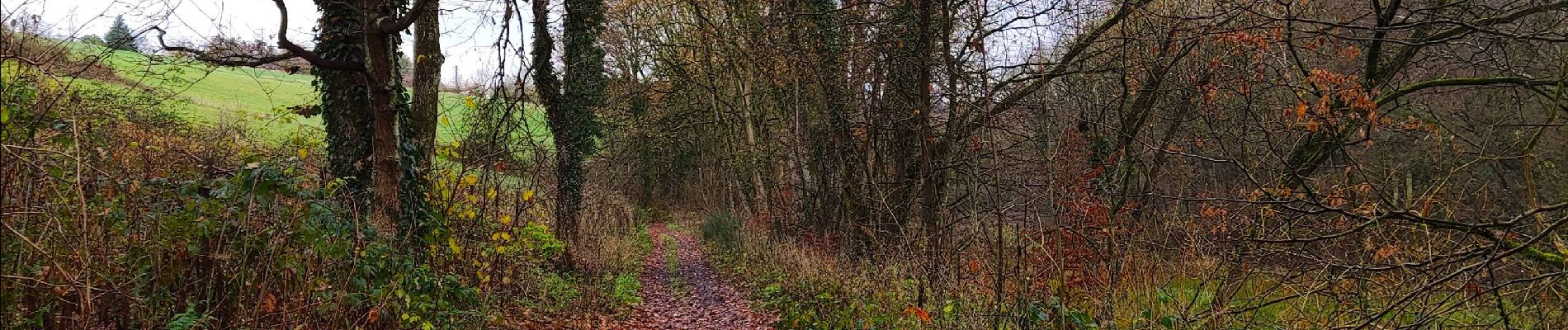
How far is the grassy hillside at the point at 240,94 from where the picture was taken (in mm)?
5562

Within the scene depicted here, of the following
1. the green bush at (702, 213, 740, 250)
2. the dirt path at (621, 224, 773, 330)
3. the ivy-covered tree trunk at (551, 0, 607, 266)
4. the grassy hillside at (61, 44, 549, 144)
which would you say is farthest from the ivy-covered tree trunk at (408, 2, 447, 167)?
the green bush at (702, 213, 740, 250)

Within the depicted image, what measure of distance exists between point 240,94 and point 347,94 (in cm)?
2245

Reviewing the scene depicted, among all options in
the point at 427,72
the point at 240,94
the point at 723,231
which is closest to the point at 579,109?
the point at 723,231

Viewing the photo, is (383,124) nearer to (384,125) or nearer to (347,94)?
(384,125)

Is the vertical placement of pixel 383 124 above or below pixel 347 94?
below

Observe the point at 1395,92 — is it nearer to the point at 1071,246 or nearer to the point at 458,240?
the point at 1071,246

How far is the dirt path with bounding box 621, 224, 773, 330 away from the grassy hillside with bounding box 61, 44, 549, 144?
260 cm

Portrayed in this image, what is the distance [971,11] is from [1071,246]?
2.38 m

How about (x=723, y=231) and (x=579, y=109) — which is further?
(x=723, y=231)

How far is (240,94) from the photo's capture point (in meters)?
25.1

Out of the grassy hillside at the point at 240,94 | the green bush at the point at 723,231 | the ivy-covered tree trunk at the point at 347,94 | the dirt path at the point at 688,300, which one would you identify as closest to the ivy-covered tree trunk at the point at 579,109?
the grassy hillside at the point at 240,94

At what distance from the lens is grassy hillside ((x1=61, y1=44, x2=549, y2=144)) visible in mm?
5562

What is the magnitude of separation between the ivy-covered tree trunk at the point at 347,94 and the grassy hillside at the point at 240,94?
0.34m

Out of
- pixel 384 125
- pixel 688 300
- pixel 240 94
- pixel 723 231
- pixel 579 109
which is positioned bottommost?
pixel 688 300
